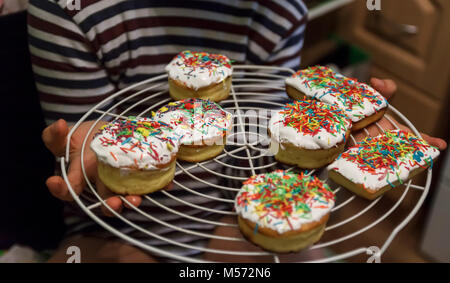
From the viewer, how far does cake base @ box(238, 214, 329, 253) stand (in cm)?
77

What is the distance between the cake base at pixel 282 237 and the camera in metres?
0.77

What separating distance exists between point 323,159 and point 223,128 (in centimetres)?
26

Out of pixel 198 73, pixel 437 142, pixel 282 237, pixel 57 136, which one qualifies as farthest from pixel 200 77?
pixel 437 142

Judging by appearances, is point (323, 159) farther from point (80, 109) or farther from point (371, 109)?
point (80, 109)

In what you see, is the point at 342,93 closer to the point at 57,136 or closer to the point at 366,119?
the point at 366,119

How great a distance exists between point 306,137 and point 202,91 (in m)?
0.32

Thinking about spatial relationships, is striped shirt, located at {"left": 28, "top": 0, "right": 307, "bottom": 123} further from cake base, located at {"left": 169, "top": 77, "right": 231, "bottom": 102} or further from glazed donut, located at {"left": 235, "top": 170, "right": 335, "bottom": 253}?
glazed donut, located at {"left": 235, "top": 170, "right": 335, "bottom": 253}

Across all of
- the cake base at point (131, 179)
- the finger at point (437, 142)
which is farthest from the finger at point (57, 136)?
the finger at point (437, 142)

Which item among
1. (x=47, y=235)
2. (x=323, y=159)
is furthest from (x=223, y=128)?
(x=47, y=235)

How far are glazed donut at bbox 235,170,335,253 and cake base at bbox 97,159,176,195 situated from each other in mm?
188

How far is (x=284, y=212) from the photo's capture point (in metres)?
0.78

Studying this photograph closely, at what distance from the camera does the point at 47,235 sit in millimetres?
1430

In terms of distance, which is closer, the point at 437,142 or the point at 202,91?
the point at 437,142

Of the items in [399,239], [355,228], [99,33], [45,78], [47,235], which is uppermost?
[99,33]
